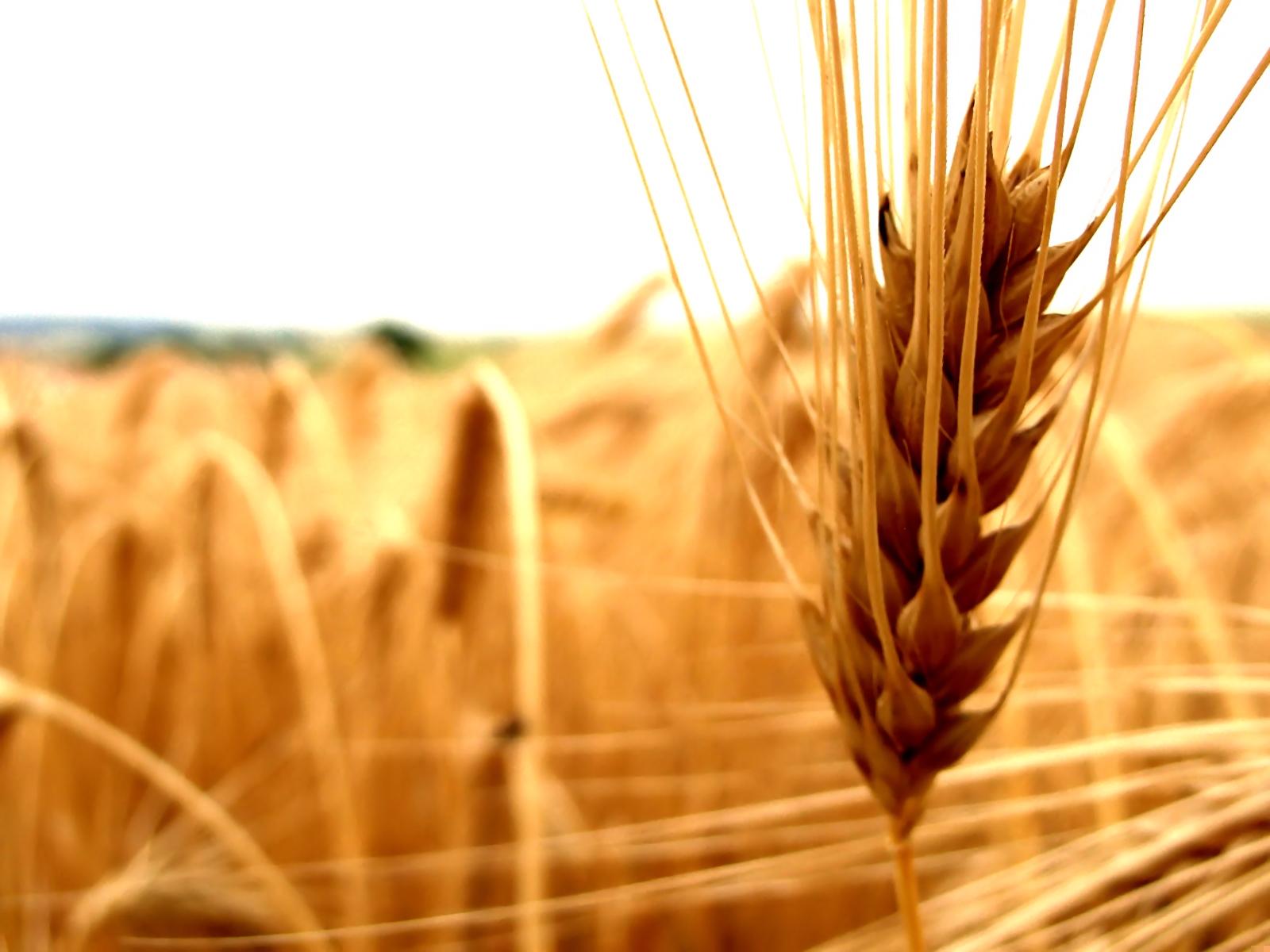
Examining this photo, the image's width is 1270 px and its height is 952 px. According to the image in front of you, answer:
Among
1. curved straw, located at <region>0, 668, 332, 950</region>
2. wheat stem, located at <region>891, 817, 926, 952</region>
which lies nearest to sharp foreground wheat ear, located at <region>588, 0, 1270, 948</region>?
wheat stem, located at <region>891, 817, 926, 952</region>

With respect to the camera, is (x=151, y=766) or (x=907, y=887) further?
(x=151, y=766)

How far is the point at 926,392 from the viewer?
0.56 feet

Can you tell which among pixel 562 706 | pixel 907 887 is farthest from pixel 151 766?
pixel 562 706

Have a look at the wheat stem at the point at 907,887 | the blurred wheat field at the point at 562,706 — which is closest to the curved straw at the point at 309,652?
the blurred wheat field at the point at 562,706

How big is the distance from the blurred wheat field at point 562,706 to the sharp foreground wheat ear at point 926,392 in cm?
7

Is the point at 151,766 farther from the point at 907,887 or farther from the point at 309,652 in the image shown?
the point at 907,887

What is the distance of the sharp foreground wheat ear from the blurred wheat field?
7 cm

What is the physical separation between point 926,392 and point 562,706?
71 cm

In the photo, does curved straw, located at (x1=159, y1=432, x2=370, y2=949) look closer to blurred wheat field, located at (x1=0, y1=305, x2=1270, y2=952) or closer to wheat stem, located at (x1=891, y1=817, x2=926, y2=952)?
blurred wheat field, located at (x1=0, y1=305, x2=1270, y2=952)

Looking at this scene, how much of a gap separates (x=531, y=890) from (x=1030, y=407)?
24 centimetres

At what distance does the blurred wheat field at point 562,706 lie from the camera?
32cm

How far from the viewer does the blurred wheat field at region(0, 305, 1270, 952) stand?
319 millimetres

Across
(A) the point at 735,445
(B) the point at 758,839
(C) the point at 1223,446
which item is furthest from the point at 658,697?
(C) the point at 1223,446

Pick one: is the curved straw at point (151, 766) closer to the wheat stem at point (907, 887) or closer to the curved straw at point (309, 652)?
the curved straw at point (309, 652)
